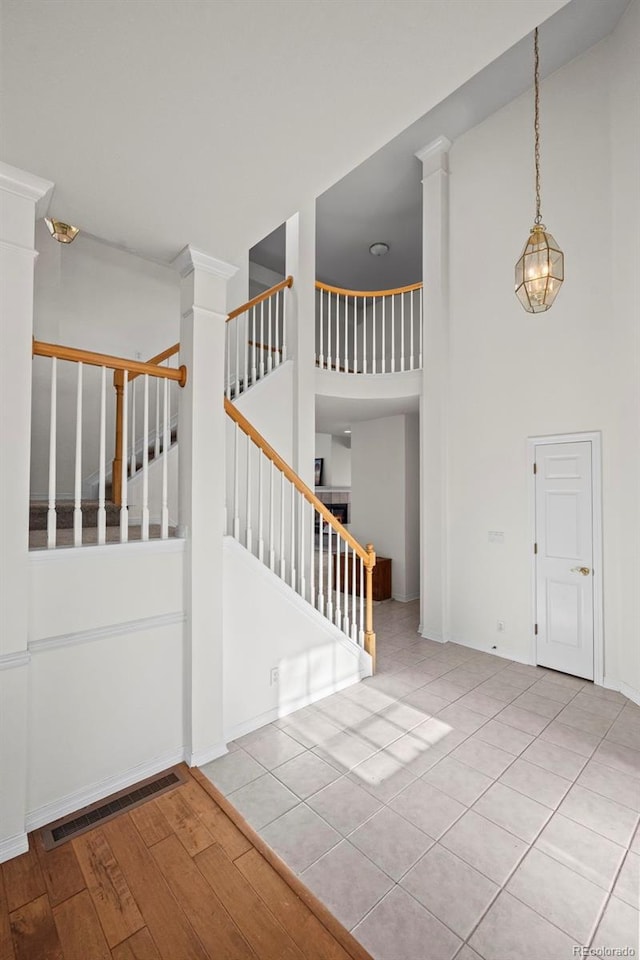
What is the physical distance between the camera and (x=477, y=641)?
4.52m

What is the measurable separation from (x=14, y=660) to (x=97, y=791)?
881mm

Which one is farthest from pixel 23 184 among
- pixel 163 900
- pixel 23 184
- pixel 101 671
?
pixel 163 900

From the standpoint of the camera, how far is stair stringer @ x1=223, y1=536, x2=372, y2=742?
2787 millimetres

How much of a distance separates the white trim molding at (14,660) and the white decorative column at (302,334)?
2.87m

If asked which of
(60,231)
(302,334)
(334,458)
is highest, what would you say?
(60,231)

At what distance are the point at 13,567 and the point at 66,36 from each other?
197 centimetres

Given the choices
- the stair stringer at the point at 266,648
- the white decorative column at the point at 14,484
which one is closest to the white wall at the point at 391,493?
the stair stringer at the point at 266,648

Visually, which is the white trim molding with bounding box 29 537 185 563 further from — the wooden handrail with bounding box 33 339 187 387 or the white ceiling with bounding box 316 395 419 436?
the white ceiling with bounding box 316 395 419 436

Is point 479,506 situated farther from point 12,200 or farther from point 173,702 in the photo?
point 12,200

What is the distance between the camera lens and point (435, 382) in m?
4.79

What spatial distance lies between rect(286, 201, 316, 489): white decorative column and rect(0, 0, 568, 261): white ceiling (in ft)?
7.65

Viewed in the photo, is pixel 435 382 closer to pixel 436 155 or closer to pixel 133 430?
pixel 436 155

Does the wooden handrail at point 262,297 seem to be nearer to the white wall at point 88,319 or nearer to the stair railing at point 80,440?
the white wall at point 88,319

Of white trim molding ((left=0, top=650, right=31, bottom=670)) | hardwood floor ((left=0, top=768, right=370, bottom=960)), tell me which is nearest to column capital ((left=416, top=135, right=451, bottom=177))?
white trim molding ((left=0, top=650, right=31, bottom=670))
